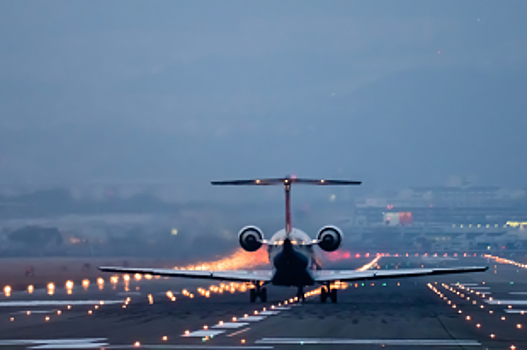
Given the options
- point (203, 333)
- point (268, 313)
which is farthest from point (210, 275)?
point (203, 333)

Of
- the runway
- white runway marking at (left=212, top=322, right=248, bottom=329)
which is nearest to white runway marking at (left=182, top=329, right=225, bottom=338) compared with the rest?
the runway

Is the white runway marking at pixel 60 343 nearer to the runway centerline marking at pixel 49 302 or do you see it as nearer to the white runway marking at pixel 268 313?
the white runway marking at pixel 268 313

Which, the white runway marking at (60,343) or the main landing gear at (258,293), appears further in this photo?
the main landing gear at (258,293)

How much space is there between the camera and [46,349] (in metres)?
22.3

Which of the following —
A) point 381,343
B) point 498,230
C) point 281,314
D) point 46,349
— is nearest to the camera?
point 46,349

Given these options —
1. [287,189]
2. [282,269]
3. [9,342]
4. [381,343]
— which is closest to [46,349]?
[9,342]

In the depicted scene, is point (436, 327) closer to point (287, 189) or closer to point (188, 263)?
point (287, 189)

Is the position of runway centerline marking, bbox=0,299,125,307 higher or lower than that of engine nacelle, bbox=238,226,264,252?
lower

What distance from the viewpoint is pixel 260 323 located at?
31.0 metres

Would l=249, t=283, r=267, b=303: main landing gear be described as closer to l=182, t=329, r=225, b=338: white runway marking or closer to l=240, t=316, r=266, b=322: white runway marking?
l=240, t=316, r=266, b=322: white runway marking

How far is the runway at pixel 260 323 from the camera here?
78.3ft

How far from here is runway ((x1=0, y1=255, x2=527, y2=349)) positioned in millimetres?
23875

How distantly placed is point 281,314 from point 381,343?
41.2 ft

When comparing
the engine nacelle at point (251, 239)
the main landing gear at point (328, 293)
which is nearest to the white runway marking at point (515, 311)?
the main landing gear at point (328, 293)
